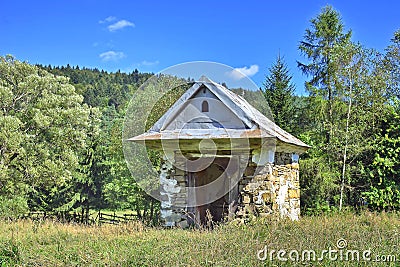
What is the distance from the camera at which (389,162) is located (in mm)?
13078

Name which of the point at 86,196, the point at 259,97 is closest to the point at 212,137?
the point at 259,97

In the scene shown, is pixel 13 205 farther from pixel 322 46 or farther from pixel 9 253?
pixel 322 46

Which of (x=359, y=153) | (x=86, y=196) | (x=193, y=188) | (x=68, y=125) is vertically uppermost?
(x=68, y=125)

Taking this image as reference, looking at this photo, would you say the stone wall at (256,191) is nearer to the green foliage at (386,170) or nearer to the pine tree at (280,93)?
the green foliage at (386,170)

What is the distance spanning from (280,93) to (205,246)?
1239cm

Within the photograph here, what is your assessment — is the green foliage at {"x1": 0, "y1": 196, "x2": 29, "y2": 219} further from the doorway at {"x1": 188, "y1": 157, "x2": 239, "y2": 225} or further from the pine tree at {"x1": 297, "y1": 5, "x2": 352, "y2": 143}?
the pine tree at {"x1": 297, "y1": 5, "x2": 352, "y2": 143}

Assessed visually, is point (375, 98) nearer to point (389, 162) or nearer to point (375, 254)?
point (389, 162)

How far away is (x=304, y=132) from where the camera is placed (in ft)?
54.6

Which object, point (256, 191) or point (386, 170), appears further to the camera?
point (386, 170)

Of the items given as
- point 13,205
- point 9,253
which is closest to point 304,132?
point 13,205

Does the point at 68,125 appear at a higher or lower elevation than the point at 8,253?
higher

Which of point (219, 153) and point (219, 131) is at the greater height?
point (219, 131)

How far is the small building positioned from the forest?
2036 millimetres

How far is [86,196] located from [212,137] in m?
16.3
